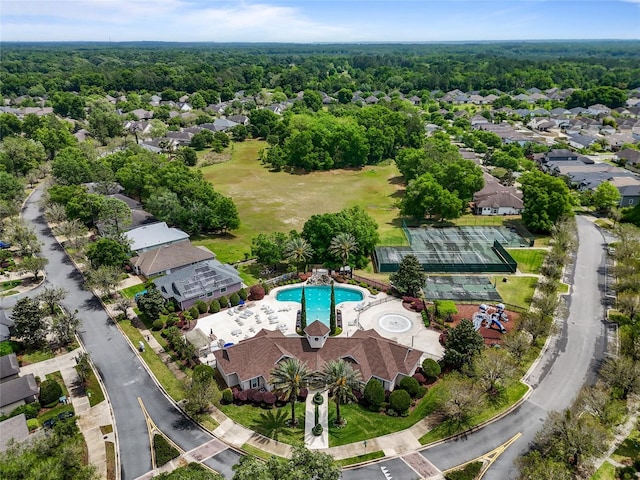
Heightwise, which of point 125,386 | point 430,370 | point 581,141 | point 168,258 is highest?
point 581,141

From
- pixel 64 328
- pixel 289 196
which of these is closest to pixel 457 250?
pixel 289 196

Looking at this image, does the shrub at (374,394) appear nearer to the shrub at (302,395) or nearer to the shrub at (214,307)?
the shrub at (302,395)

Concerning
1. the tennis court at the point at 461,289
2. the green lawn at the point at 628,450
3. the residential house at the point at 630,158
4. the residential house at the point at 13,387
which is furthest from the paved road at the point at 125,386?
the residential house at the point at 630,158

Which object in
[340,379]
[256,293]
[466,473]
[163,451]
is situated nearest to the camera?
[466,473]

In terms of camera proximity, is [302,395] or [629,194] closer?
[302,395]

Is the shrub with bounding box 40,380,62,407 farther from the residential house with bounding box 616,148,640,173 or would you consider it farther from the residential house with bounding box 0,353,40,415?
the residential house with bounding box 616,148,640,173

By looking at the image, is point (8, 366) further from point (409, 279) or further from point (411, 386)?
point (409, 279)
